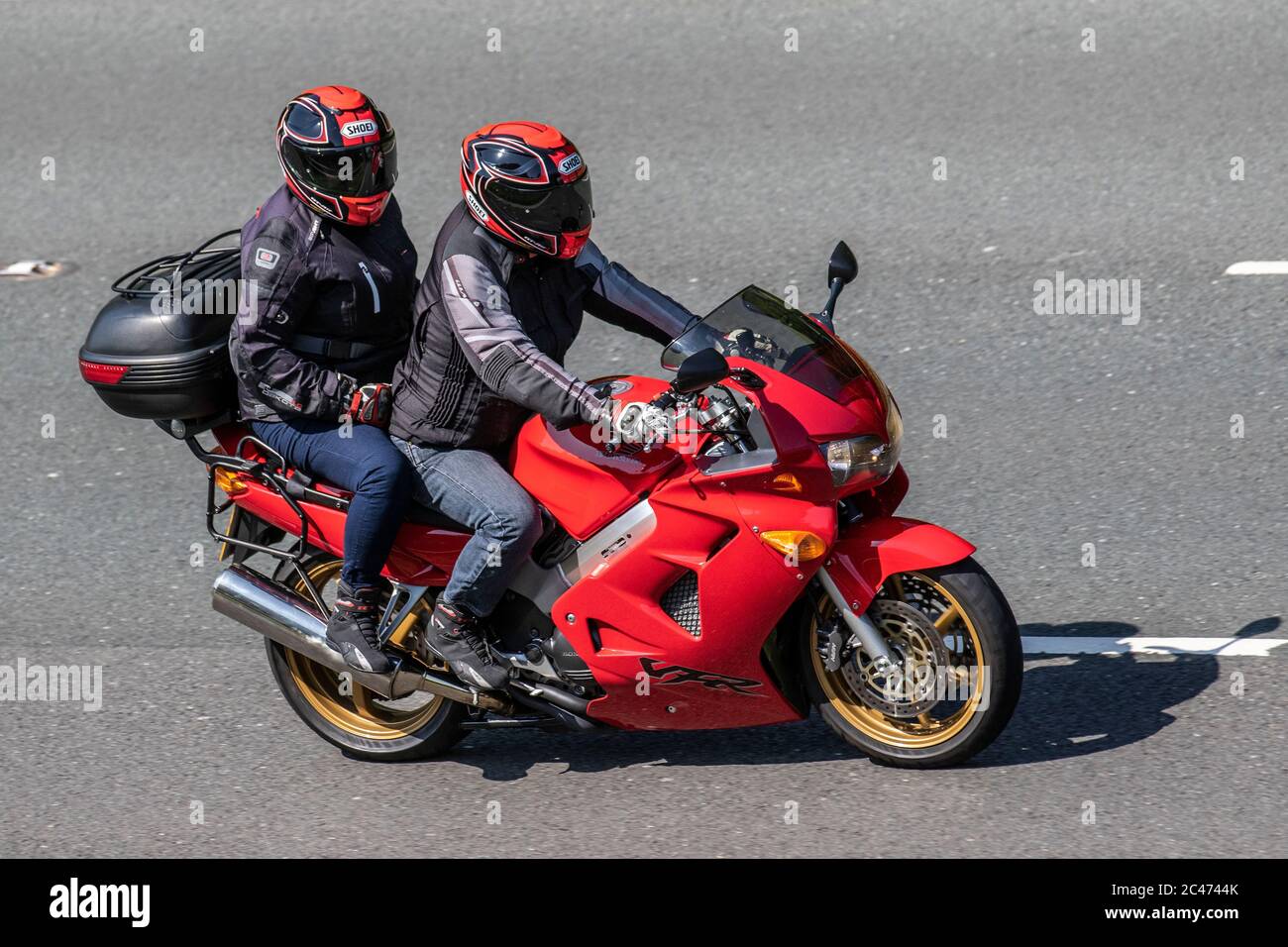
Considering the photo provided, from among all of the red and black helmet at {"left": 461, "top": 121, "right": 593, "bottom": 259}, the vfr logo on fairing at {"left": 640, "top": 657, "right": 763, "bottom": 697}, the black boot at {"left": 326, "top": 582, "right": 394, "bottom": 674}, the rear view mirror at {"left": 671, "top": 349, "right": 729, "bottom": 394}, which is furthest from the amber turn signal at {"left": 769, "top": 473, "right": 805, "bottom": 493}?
the black boot at {"left": 326, "top": 582, "right": 394, "bottom": 674}

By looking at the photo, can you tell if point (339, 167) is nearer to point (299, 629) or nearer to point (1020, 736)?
point (299, 629)

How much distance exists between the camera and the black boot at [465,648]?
561 cm

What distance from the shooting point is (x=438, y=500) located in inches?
217

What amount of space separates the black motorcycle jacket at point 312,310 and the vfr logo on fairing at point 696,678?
4.02 feet

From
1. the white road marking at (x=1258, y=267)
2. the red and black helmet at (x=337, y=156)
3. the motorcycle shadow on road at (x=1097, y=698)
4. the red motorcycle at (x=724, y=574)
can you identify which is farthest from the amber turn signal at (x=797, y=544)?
the white road marking at (x=1258, y=267)

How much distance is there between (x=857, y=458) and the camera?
5215 mm

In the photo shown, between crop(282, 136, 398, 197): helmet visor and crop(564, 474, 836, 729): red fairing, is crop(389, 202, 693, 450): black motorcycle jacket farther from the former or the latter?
crop(564, 474, 836, 729): red fairing

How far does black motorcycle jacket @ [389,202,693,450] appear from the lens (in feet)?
17.0

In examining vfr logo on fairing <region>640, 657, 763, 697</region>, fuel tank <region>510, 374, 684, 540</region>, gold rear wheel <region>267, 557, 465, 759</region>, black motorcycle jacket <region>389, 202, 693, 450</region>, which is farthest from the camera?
gold rear wheel <region>267, 557, 465, 759</region>

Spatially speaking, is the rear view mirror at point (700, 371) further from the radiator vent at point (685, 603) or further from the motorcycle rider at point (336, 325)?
the motorcycle rider at point (336, 325)

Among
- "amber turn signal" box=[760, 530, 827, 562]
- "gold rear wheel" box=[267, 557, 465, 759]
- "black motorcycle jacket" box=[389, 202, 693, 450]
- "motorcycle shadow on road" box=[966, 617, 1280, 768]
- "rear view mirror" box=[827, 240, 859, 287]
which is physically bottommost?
"gold rear wheel" box=[267, 557, 465, 759]

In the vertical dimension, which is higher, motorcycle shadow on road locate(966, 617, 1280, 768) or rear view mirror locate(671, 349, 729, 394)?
rear view mirror locate(671, 349, 729, 394)

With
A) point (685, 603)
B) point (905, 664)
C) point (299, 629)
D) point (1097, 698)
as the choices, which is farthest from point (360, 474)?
point (1097, 698)

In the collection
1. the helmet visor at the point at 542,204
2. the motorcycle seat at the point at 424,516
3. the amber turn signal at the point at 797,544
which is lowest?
the motorcycle seat at the point at 424,516
